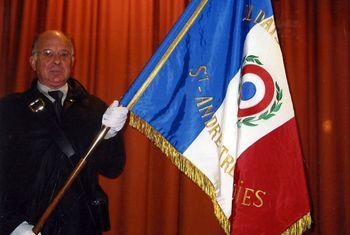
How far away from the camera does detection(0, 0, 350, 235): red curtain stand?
6.91 feet

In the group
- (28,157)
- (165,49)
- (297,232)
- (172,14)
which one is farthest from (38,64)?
(297,232)

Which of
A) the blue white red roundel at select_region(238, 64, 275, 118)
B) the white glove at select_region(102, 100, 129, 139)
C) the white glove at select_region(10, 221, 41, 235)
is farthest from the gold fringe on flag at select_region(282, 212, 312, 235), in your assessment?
the white glove at select_region(10, 221, 41, 235)

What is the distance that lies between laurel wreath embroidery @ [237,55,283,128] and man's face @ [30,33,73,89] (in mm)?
721

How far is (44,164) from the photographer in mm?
1328

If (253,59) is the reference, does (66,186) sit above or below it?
below

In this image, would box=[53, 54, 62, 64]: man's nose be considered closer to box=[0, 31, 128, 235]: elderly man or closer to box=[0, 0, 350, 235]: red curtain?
box=[0, 31, 128, 235]: elderly man

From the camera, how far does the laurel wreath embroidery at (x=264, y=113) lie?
1194 mm

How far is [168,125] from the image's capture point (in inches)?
49.1

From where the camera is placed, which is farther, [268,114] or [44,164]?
[44,164]

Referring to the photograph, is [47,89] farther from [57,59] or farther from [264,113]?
[264,113]

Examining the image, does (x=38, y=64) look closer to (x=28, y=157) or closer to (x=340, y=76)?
(x=28, y=157)

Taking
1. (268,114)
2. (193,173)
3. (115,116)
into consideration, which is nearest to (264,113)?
(268,114)

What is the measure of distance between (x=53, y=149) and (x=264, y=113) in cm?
78

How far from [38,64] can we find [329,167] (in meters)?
1.71
